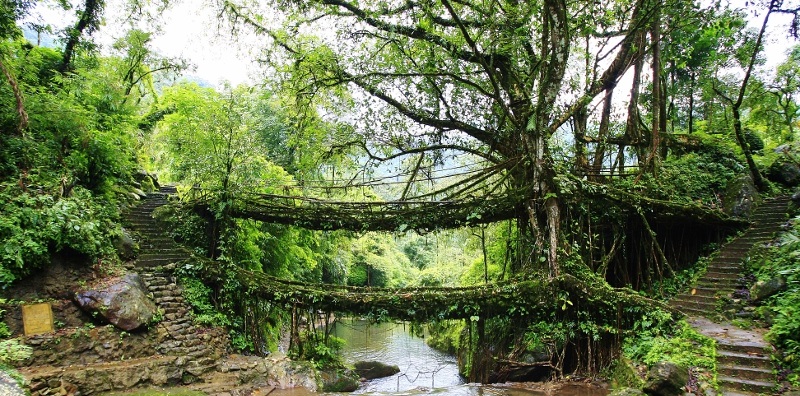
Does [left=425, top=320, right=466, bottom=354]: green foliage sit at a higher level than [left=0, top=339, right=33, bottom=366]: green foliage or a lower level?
lower

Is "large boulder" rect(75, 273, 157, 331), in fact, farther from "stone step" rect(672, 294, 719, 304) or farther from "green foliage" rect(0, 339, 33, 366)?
"stone step" rect(672, 294, 719, 304)

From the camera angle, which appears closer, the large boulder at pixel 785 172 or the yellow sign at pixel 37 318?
the yellow sign at pixel 37 318

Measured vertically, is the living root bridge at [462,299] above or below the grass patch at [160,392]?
above

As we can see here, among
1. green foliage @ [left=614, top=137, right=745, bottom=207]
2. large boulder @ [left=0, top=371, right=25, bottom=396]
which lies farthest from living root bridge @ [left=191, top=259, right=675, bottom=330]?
large boulder @ [left=0, top=371, right=25, bottom=396]

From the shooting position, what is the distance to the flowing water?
6.23 m

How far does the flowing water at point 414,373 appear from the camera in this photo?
6.23m

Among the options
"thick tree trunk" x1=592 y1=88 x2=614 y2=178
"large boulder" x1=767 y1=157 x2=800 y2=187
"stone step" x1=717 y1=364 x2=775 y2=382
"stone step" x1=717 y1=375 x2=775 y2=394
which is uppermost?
"thick tree trunk" x1=592 y1=88 x2=614 y2=178

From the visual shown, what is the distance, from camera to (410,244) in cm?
2872

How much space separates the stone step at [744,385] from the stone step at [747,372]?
0.06 meters

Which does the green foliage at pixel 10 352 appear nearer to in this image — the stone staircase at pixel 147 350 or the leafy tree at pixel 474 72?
the stone staircase at pixel 147 350

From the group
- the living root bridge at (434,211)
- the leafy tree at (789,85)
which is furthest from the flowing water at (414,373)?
the leafy tree at (789,85)

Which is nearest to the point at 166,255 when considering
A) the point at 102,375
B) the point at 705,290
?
the point at 102,375

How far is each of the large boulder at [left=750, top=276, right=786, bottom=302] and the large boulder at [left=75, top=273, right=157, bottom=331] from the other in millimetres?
9680

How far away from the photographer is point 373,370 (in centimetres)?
1016
